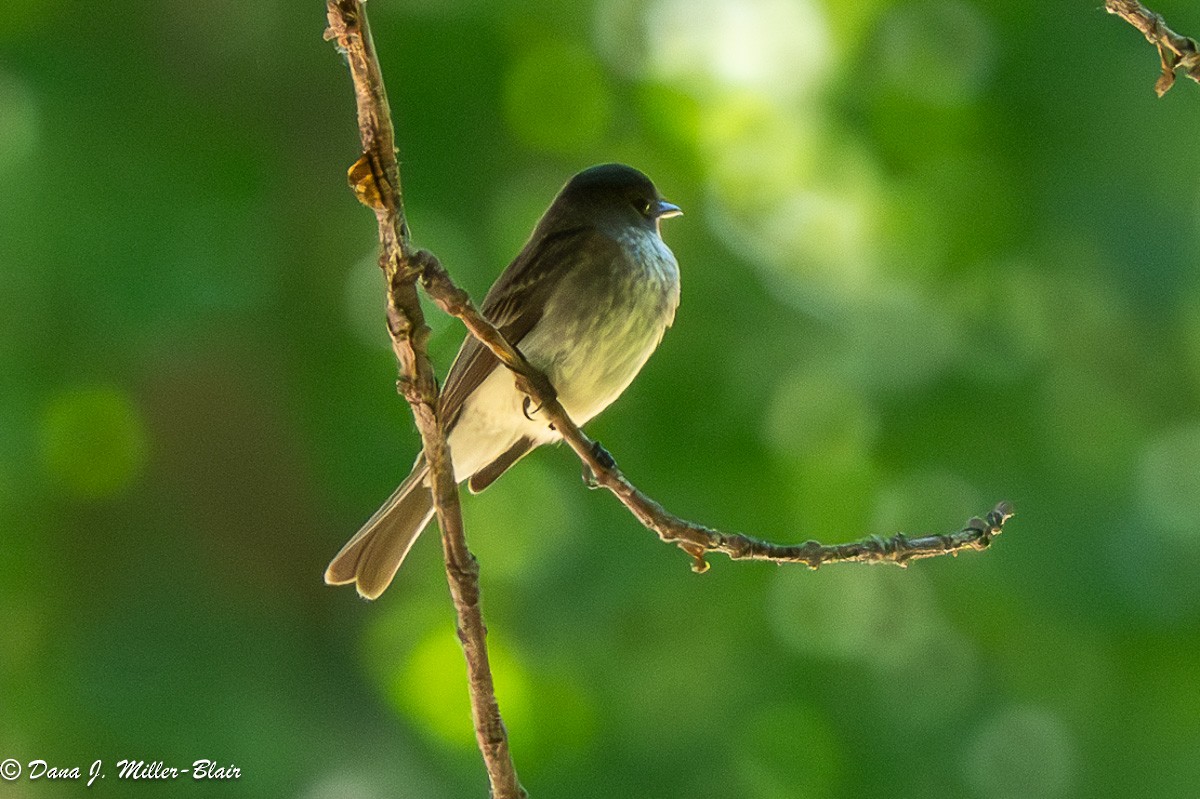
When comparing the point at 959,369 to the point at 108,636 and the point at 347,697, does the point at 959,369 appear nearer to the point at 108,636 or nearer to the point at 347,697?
the point at 347,697

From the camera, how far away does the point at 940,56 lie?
18.3 ft

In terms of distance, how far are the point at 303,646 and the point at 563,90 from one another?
2.23 m

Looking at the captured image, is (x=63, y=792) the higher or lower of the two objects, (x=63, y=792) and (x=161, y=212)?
the lower

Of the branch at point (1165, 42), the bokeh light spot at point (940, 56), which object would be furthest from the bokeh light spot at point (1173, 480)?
the branch at point (1165, 42)

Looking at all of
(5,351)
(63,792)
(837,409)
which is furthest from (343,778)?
(837,409)

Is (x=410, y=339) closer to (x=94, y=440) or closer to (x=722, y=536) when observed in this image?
(x=722, y=536)

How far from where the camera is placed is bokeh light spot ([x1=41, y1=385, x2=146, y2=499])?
4965mm

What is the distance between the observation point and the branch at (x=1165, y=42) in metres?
2.05

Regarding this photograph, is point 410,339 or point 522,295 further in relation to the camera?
point 522,295

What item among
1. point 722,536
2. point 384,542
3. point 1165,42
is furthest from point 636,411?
point 1165,42

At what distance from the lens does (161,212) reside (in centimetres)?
477

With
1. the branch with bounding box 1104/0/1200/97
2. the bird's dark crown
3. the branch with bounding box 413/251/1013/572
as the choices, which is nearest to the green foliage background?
the bird's dark crown

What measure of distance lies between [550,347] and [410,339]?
5.24 feet

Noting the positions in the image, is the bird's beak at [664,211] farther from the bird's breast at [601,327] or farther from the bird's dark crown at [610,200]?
the bird's breast at [601,327]
